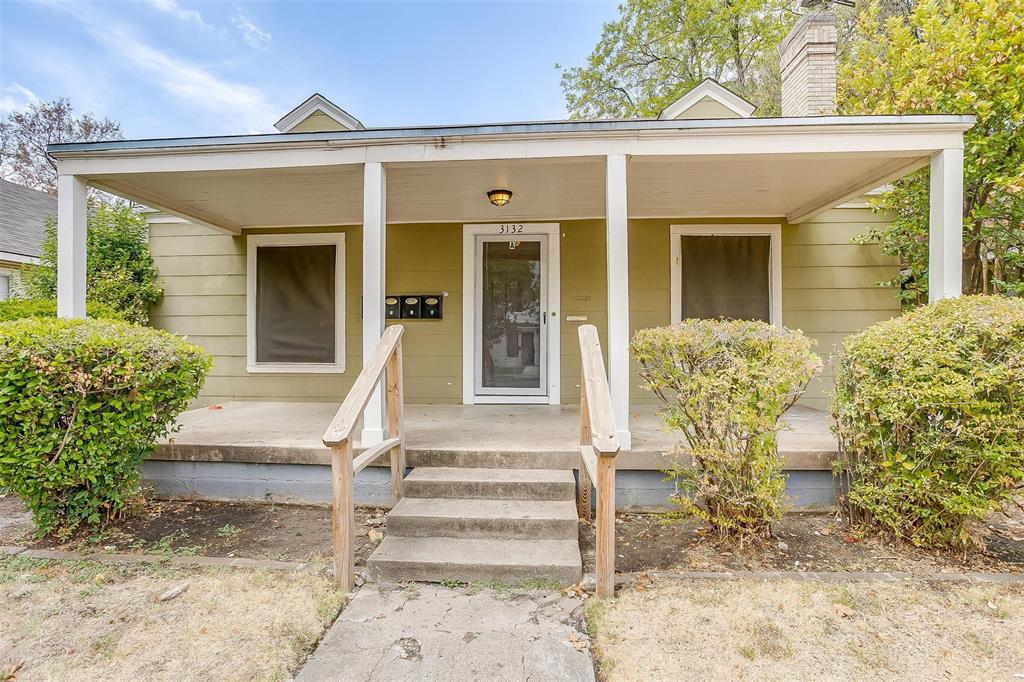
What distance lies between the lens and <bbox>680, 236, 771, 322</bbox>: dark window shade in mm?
5297

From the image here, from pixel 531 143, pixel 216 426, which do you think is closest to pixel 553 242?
pixel 531 143

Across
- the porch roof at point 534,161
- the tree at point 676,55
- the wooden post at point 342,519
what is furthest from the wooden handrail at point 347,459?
the tree at point 676,55

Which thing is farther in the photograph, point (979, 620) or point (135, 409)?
point (135, 409)

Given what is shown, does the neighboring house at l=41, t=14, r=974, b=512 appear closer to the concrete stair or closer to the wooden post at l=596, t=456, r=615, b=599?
the concrete stair

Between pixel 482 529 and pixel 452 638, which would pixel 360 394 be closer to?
pixel 482 529

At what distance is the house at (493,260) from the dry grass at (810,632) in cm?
63

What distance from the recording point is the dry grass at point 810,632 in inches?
67.6

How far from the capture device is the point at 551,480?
2.93 meters

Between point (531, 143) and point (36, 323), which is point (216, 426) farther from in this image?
point (531, 143)

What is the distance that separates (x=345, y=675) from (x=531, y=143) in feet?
10.1

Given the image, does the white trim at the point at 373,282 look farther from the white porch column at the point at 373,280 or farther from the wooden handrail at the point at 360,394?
the wooden handrail at the point at 360,394

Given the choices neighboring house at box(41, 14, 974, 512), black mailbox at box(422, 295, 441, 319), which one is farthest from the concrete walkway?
black mailbox at box(422, 295, 441, 319)

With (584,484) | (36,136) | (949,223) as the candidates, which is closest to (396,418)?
(584,484)

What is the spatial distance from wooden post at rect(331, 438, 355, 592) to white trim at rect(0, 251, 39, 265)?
29.3 ft
